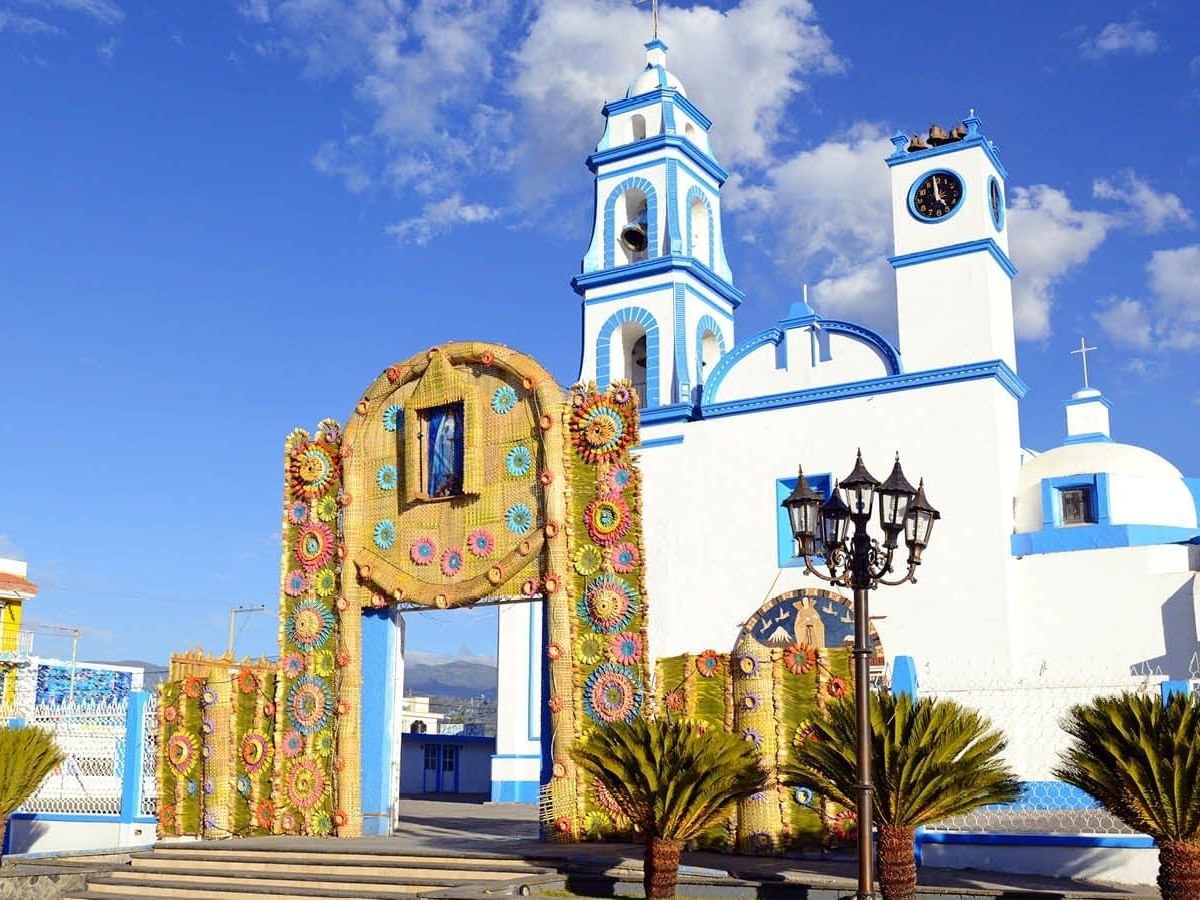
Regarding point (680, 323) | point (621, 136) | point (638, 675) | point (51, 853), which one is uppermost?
point (621, 136)

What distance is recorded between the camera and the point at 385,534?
1772 centimetres

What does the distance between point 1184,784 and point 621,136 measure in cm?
1779

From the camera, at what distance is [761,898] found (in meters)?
12.0

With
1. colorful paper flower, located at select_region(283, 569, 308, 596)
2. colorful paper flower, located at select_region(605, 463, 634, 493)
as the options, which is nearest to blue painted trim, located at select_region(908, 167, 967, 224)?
colorful paper flower, located at select_region(605, 463, 634, 493)

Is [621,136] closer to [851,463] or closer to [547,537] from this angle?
[851,463]

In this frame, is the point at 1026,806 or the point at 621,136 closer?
the point at 1026,806

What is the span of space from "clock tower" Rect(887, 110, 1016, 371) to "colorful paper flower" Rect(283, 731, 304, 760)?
11107mm

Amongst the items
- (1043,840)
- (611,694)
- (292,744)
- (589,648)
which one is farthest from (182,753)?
(1043,840)

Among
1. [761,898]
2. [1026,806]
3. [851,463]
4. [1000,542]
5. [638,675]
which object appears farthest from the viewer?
[851,463]

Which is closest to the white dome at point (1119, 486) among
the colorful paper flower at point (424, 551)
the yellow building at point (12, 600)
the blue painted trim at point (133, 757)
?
the colorful paper flower at point (424, 551)

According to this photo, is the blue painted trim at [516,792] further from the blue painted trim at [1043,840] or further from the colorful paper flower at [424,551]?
the blue painted trim at [1043,840]

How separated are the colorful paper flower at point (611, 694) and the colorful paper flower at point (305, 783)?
161 inches

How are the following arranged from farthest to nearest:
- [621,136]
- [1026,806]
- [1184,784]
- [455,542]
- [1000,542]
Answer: [621,136] → [1000,542] → [455,542] → [1026,806] → [1184,784]

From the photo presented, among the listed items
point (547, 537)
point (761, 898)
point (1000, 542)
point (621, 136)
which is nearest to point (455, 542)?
point (547, 537)
